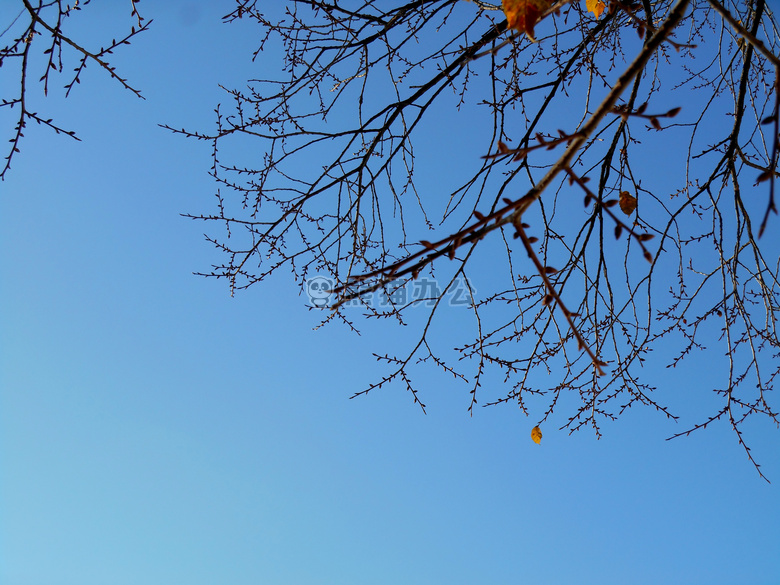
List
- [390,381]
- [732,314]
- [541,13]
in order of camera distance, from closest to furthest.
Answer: [541,13]
[390,381]
[732,314]

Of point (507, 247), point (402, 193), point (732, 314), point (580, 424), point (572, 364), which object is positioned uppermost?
point (402, 193)

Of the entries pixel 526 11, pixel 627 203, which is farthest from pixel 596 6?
pixel 526 11

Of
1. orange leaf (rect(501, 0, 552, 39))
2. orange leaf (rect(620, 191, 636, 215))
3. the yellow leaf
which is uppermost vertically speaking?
the yellow leaf

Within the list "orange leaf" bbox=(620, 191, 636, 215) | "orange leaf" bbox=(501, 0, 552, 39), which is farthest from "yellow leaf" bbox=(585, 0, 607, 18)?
"orange leaf" bbox=(501, 0, 552, 39)

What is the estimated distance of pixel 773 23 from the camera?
3129mm

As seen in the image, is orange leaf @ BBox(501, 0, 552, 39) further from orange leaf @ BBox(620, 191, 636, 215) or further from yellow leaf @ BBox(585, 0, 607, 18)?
orange leaf @ BBox(620, 191, 636, 215)

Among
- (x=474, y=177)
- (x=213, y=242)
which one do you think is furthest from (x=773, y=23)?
(x=213, y=242)

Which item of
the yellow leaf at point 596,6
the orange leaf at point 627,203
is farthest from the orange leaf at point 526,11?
the orange leaf at point 627,203

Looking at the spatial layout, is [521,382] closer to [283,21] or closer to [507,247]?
[507,247]

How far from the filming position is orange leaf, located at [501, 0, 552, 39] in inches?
68.7

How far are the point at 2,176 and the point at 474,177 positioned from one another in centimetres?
208

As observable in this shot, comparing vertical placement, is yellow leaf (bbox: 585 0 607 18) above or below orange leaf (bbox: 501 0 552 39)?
above

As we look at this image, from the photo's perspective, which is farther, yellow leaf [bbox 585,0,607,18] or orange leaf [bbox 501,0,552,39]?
yellow leaf [bbox 585,0,607,18]

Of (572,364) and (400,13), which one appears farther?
(400,13)
